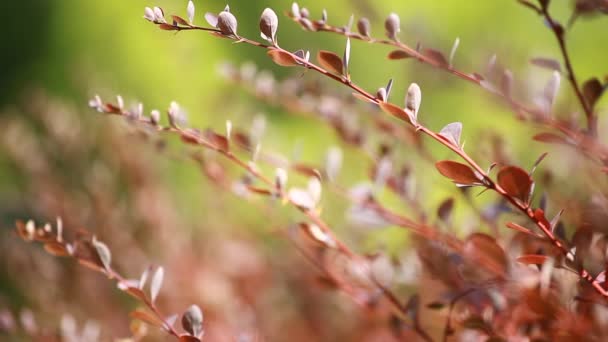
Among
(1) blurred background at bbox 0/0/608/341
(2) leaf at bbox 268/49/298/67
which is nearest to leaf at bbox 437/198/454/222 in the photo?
(1) blurred background at bbox 0/0/608/341

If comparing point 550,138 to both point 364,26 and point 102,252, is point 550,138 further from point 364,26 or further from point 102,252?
point 102,252

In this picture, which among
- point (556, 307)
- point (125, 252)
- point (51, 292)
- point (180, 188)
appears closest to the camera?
point (556, 307)

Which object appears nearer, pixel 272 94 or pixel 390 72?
pixel 272 94

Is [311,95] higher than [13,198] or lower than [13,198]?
higher

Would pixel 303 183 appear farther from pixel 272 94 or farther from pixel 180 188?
pixel 272 94

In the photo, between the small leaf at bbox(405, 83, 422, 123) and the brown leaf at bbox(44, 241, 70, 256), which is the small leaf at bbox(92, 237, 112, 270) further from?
the small leaf at bbox(405, 83, 422, 123)

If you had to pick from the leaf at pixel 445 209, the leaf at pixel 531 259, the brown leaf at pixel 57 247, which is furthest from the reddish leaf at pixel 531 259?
the brown leaf at pixel 57 247

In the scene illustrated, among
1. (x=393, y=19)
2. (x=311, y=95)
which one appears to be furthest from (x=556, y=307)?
(x=311, y=95)
